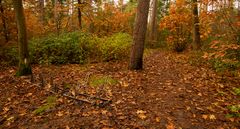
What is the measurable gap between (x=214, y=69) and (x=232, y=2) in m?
2.56

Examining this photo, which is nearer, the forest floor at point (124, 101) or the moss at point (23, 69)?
the forest floor at point (124, 101)

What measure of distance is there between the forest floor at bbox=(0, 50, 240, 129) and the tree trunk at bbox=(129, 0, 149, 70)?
47 cm

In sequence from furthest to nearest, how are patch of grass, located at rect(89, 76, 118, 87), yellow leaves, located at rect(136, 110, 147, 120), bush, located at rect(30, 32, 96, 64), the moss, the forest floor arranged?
bush, located at rect(30, 32, 96, 64) → the moss → patch of grass, located at rect(89, 76, 118, 87) → yellow leaves, located at rect(136, 110, 147, 120) → the forest floor

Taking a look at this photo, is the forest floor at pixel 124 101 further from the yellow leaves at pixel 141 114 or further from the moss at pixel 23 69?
the moss at pixel 23 69

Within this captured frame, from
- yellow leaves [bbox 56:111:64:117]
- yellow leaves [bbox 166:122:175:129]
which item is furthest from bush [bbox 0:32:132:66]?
yellow leaves [bbox 166:122:175:129]

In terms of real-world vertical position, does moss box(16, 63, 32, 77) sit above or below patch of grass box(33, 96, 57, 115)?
above

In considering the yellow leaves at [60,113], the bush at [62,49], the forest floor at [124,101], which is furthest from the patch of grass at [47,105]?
the bush at [62,49]

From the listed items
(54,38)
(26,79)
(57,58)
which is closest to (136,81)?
(26,79)

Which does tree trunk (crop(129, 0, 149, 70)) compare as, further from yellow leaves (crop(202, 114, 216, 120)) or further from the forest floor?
yellow leaves (crop(202, 114, 216, 120))

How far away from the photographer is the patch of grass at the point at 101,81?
6.41 m

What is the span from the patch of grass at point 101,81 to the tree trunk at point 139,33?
54.4 inches

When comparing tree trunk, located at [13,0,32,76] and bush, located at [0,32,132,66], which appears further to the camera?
bush, located at [0,32,132,66]

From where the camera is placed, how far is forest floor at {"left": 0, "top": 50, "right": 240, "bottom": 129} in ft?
13.3

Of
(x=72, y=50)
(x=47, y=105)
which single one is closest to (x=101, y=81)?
(x=47, y=105)
